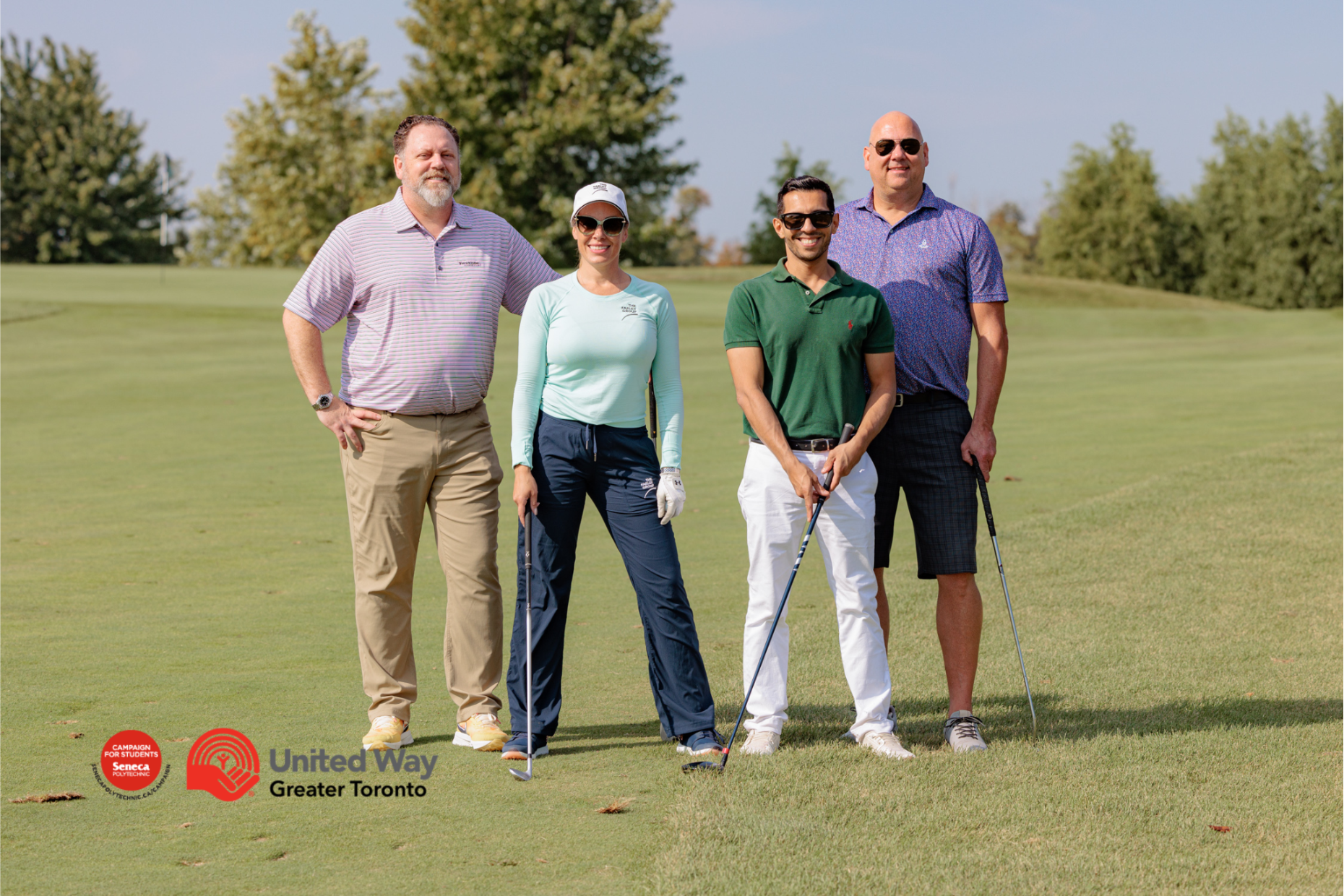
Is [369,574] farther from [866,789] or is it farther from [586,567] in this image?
[586,567]

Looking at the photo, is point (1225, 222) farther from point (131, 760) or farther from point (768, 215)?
point (131, 760)

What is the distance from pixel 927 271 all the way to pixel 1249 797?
7.17 ft

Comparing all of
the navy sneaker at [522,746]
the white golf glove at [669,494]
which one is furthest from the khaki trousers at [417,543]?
the white golf glove at [669,494]

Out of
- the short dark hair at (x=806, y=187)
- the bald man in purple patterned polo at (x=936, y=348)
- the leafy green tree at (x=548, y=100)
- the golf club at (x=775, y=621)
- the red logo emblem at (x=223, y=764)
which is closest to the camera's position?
the red logo emblem at (x=223, y=764)

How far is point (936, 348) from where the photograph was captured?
5.08 m

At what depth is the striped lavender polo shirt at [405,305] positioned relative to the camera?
5.09m

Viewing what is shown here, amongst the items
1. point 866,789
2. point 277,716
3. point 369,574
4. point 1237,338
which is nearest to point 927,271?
point 866,789

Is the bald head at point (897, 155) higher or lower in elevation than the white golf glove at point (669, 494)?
higher

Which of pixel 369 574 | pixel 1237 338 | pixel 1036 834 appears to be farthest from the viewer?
pixel 1237 338

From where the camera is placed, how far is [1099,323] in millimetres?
32375

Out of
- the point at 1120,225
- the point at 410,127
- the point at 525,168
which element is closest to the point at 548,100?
the point at 525,168

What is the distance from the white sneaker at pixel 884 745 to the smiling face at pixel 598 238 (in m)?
2.02

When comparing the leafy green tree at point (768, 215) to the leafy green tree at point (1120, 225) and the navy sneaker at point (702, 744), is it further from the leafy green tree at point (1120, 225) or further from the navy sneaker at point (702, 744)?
the navy sneaker at point (702, 744)

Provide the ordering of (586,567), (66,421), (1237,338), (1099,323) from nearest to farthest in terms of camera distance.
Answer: (586,567) → (66,421) → (1237,338) → (1099,323)
